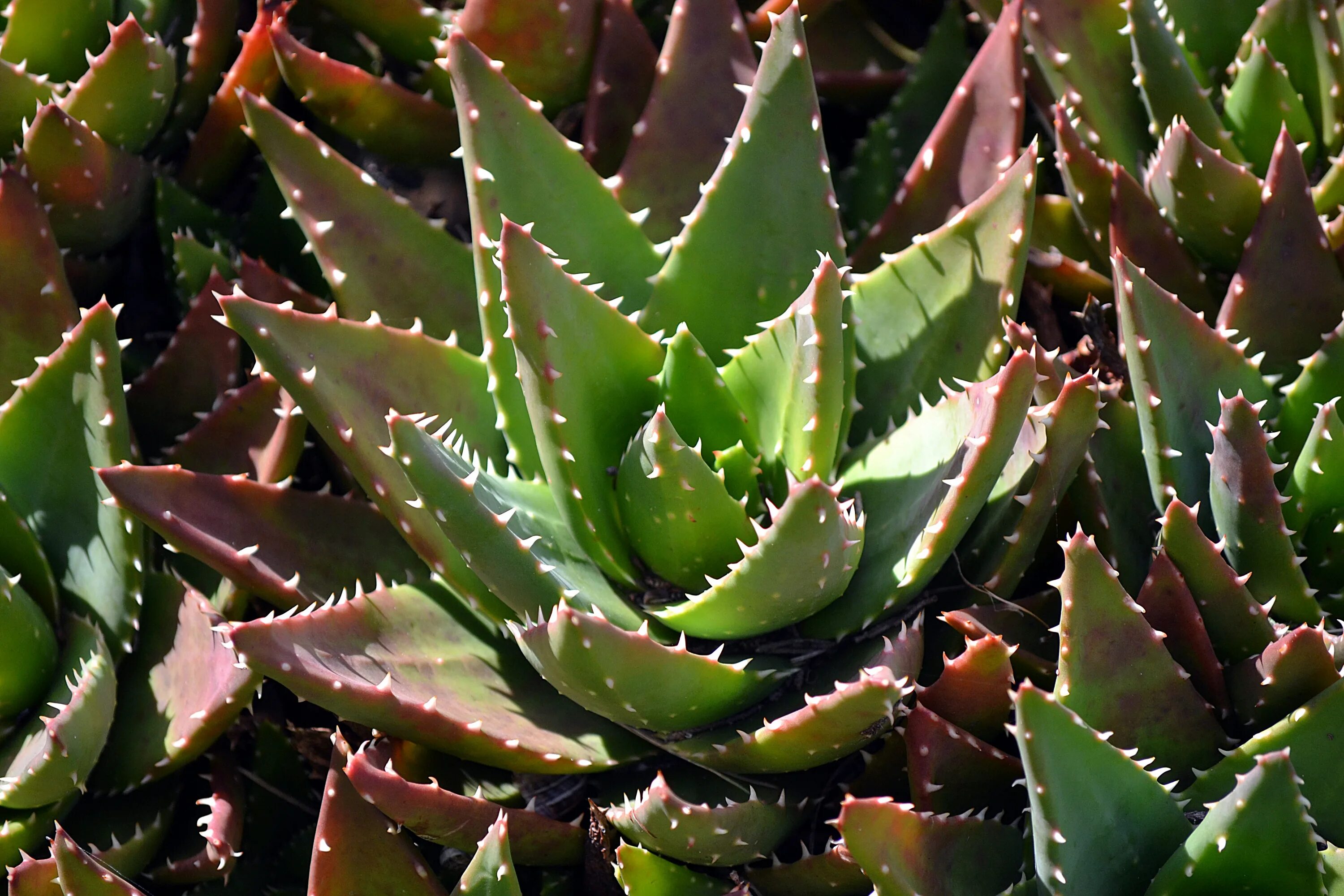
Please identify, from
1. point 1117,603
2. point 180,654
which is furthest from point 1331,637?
point 180,654

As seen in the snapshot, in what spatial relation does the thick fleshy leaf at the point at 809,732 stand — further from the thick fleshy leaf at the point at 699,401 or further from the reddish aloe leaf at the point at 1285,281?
the reddish aloe leaf at the point at 1285,281

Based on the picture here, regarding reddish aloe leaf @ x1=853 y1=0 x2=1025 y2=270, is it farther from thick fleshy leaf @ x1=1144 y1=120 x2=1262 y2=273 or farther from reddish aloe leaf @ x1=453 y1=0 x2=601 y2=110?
reddish aloe leaf @ x1=453 y1=0 x2=601 y2=110

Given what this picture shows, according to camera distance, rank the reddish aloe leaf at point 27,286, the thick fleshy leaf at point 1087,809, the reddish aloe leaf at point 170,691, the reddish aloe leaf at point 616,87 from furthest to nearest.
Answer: the reddish aloe leaf at point 616,87 → the reddish aloe leaf at point 27,286 → the reddish aloe leaf at point 170,691 → the thick fleshy leaf at point 1087,809

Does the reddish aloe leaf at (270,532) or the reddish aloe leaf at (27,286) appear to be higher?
the reddish aloe leaf at (27,286)

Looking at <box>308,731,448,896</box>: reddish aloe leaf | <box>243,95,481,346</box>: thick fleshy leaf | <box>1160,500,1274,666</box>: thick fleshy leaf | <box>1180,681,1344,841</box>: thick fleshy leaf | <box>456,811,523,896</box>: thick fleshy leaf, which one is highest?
<box>243,95,481,346</box>: thick fleshy leaf

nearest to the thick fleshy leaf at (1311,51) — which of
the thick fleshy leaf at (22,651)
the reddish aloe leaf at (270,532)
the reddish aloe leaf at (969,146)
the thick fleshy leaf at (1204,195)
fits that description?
the thick fleshy leaf at (1204,195)

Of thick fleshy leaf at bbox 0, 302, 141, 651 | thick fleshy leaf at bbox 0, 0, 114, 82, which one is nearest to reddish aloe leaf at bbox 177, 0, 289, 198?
thick fleshy leaf at bbox 0, 0, 114, 82

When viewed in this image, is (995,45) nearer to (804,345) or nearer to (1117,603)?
(804,345)
